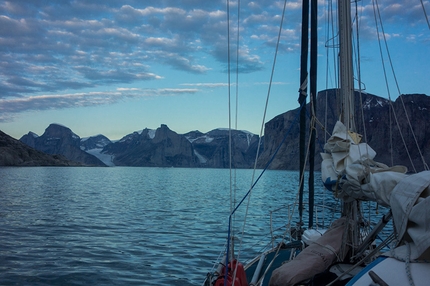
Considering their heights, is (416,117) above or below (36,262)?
above

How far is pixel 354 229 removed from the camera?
7.14 meters

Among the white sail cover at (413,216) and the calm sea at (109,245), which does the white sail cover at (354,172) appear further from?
the calm sea at (109,245)

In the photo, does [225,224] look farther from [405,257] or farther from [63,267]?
[405,257]

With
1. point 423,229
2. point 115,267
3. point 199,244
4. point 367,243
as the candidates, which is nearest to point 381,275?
point 423,229

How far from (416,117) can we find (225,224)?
180m

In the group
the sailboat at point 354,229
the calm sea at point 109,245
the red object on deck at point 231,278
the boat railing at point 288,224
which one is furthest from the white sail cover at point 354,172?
the calm sea at point 109,245

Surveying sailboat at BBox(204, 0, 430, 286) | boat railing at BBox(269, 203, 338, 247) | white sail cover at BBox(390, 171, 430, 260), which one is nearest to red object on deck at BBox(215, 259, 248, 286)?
sailboat at BBox(204, 0, 430, 286)

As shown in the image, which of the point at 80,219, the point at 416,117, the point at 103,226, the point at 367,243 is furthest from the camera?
the point at 416,117

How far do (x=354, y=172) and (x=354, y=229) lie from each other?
1.47m

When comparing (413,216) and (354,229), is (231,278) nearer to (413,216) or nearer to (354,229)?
(354,229)

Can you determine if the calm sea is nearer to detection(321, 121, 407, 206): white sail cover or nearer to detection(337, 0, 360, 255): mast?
detection(321, 121, 407, 206): white sail cover

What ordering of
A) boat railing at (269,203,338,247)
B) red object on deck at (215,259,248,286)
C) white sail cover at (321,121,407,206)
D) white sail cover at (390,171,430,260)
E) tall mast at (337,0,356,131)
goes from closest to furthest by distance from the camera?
white sail cover at (390,171,430,260)
white sail cover at (321,121,407,206)
red object on deck at (215,259,248,286)
tall mast at (337,0,356,131)
boat railing at (269,203,338,247)

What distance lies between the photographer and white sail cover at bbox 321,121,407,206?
5.30 meters

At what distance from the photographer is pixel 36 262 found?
14258 mm
